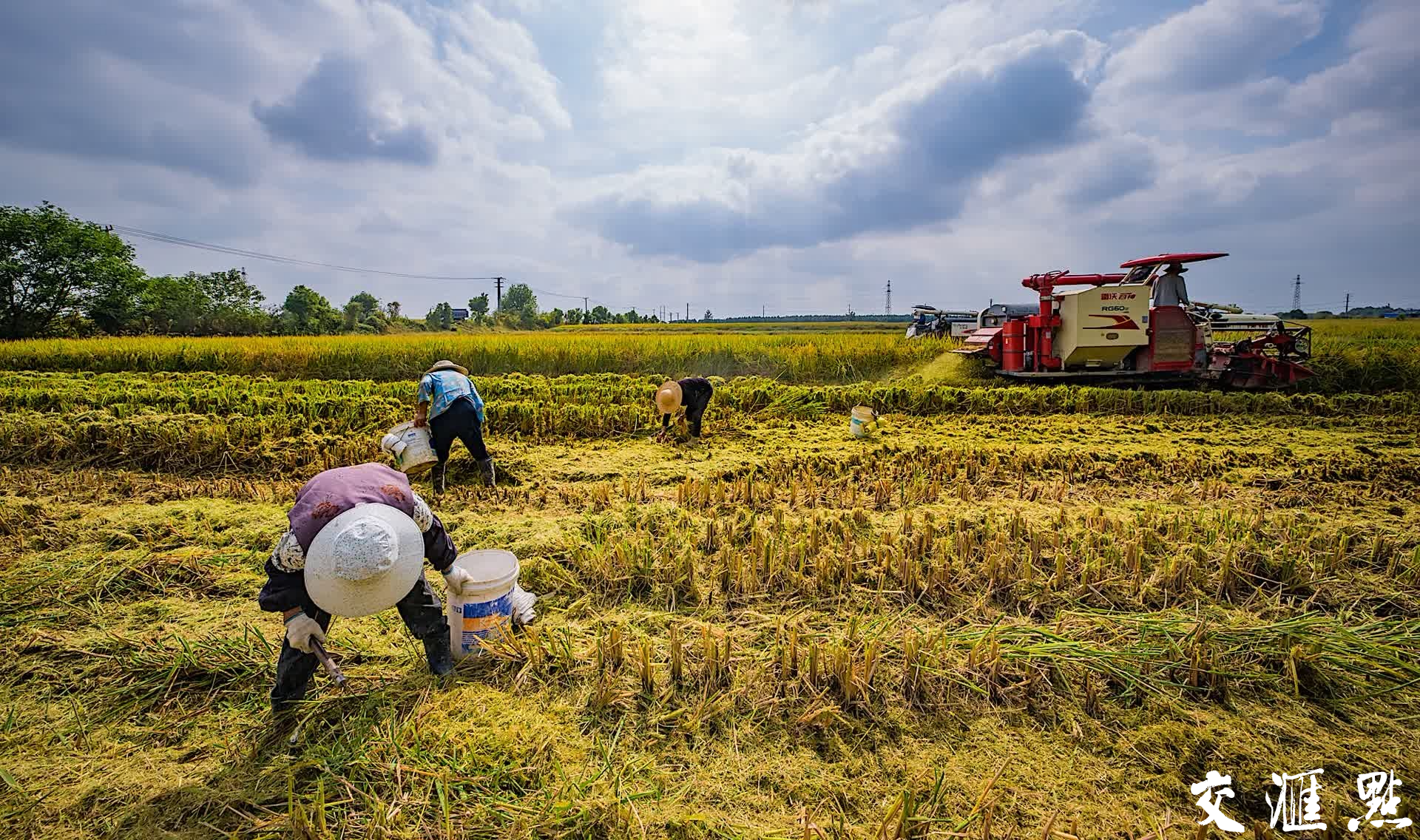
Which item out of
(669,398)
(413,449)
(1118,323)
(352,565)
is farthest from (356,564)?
(1118,323)

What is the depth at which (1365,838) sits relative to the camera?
1.81m

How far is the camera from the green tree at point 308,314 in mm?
36594

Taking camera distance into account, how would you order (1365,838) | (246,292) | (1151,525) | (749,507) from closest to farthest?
1. (1365,838)
2. (1151,525)
3. (749,507)
4. (246,292)

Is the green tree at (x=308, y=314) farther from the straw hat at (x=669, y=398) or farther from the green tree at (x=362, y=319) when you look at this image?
the straw hat at (x=669, y=398)

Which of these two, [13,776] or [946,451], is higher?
[946,451]

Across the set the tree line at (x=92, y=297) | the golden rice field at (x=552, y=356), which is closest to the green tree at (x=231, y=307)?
the tree line at (x=92, y=297)

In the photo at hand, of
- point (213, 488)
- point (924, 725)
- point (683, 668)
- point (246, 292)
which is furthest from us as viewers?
point (246, 292)

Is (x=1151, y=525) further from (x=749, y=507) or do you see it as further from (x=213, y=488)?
(x=213, y=488)

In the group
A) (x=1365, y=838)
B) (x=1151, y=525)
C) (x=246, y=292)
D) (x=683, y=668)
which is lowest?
(x=1365, y=838)

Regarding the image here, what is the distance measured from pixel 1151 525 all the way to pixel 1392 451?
4738mm

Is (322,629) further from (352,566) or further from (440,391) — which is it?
(440,391)

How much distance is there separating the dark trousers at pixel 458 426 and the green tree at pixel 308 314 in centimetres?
3636

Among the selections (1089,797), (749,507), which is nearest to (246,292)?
(749,507)

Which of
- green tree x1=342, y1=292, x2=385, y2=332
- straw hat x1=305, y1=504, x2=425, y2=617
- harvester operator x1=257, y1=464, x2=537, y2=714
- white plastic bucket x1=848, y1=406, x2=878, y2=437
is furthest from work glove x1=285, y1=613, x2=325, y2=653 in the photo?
green tree x1=342, y1=292, x2=385, y2=332
